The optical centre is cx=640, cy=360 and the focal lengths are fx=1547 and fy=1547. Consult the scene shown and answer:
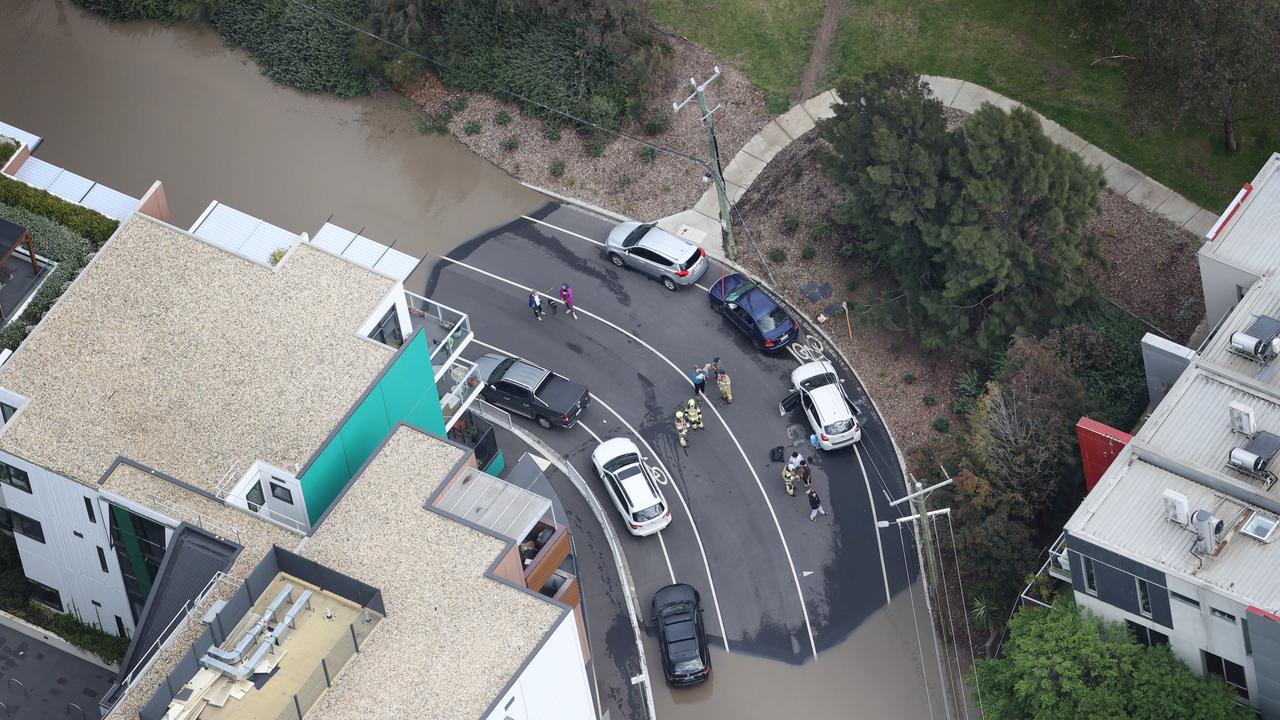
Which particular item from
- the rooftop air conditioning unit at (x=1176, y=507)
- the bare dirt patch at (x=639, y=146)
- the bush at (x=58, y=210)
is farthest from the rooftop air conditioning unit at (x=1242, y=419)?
the bush at (x=58, y=210)

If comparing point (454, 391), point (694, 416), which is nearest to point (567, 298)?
point (694, 416)

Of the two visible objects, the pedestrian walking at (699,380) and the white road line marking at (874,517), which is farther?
the pedestrian walking at (699,380)

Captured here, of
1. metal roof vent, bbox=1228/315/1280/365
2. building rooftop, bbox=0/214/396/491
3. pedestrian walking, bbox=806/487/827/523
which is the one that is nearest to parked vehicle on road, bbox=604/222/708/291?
pedestrian walking, bbox=806/487/827/523

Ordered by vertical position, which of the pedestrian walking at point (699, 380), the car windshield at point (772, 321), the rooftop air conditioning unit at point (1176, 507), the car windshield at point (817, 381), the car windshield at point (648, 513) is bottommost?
the rooftop air conditioning unit at point (1176, 507)

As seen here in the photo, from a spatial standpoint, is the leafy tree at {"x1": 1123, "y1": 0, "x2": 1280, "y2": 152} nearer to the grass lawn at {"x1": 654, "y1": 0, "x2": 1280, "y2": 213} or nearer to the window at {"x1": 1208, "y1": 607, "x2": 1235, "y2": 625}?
the grass lawn at {"x1": 654, "y1": 0, "x2": 1280, "y2": 213}

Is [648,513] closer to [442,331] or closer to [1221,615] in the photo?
[442,331]

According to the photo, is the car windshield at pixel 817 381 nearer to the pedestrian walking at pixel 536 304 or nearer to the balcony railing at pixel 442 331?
the pedestrian walking at pixel 536 304
